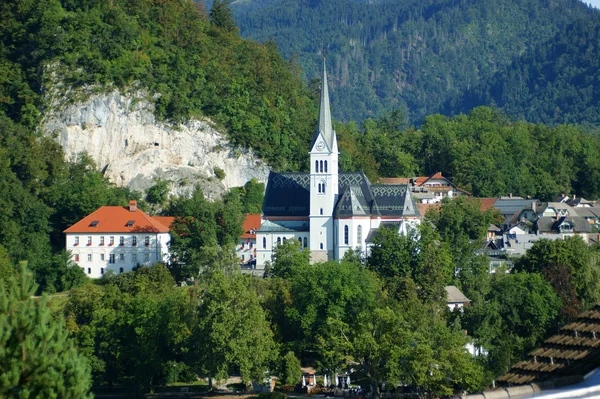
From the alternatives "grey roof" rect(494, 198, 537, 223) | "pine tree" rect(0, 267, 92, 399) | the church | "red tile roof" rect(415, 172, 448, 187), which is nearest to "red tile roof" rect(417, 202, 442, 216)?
"grey roof" rect(494, 198, 537, 223)

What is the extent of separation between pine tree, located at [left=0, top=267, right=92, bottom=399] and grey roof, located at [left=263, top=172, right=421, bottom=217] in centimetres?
5612

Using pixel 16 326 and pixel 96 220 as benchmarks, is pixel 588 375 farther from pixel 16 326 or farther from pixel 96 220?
pixel 96 220

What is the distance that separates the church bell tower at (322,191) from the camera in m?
82.8

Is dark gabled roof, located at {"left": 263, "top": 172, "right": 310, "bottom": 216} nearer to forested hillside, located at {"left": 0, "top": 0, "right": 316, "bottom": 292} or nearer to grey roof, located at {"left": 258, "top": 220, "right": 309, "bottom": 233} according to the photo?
grey roof, located at {"left": 258, "top": 220, "right": 309, "bottom": 233}

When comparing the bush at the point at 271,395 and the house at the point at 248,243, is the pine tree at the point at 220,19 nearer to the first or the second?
the house at the point at 248,243

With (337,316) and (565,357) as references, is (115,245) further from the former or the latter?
(565,357)

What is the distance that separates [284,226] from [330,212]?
352 cm

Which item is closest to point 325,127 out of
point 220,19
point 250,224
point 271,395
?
point 250,224

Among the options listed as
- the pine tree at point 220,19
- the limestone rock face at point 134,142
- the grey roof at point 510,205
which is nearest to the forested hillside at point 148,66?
the limestone rock face at point 134,142

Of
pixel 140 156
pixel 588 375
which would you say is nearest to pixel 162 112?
pixel 140 156

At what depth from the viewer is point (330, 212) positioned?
8312 centimetres

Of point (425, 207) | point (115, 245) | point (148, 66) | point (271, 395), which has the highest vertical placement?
point (148, 66)

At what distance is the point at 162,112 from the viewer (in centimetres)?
9056

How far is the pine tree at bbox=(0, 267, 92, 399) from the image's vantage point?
25.4 meters
